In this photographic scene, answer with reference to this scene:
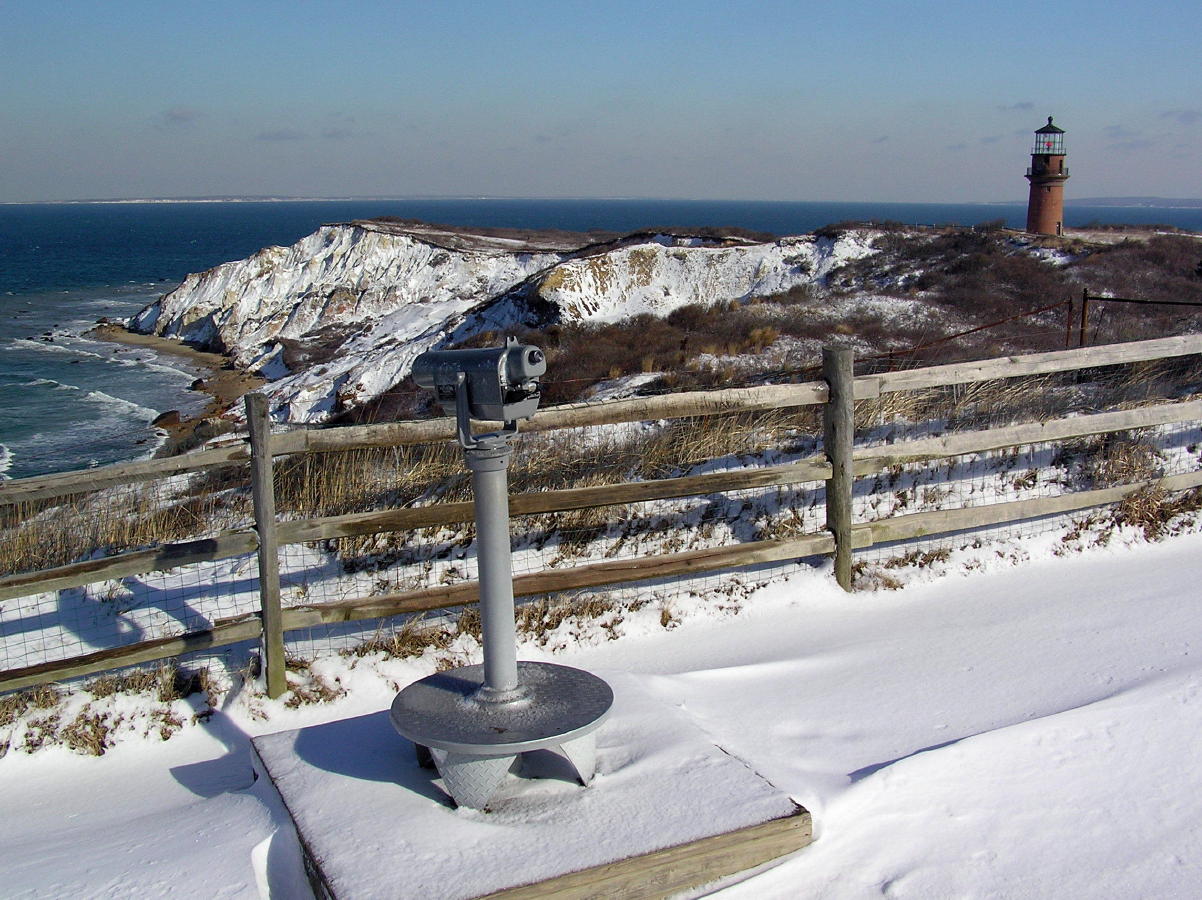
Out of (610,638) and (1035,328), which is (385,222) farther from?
(610,638)

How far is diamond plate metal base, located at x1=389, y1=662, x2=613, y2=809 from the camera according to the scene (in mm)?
3553

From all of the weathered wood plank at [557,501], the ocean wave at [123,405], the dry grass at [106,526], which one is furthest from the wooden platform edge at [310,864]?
the ocean wave at [123,405]

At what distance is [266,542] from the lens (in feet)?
17.3

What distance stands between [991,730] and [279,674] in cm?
341

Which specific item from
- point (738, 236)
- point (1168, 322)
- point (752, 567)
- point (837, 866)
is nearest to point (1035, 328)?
point (1168, 322)

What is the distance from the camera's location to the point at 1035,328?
54.7 feet

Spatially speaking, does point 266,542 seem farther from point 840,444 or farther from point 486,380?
point 840,444

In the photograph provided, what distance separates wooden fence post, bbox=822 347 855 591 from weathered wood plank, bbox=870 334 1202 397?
0.62 ft

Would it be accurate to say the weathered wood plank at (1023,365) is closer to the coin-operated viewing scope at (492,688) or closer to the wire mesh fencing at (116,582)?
the coin-operated viewing scope at (492,688)

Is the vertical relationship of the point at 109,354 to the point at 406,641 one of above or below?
below

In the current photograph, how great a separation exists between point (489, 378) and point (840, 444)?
10.8 ft

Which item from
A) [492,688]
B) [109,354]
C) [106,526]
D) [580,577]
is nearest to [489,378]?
[492,688]

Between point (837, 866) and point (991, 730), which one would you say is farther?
point (991, 730)

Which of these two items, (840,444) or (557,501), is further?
(840,444)
